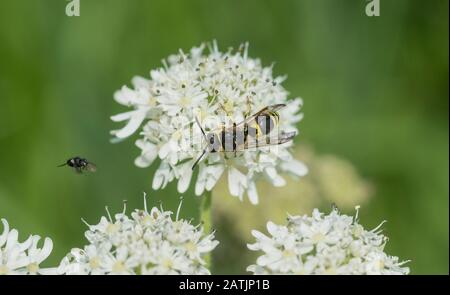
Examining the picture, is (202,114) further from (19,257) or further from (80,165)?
(19,257)

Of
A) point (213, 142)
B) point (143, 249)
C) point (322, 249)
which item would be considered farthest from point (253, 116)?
point (143, 249)

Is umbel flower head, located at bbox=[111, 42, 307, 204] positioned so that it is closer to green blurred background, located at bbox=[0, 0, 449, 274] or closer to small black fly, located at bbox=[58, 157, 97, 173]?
small black fly, located at bbox=[58, 157, 97, 173]

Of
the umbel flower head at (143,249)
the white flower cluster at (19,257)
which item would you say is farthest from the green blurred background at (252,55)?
the umbel flower head at (143,249)

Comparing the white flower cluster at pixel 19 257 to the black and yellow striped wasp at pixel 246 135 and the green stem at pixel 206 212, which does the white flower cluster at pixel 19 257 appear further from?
the black and yellow striped wasp at pixel 246 135

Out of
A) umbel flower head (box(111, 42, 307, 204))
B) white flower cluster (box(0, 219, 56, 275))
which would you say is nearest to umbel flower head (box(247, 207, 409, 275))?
umbel flower head (box(111, 42, 307, 204))

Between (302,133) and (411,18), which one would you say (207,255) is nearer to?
(302,133)
